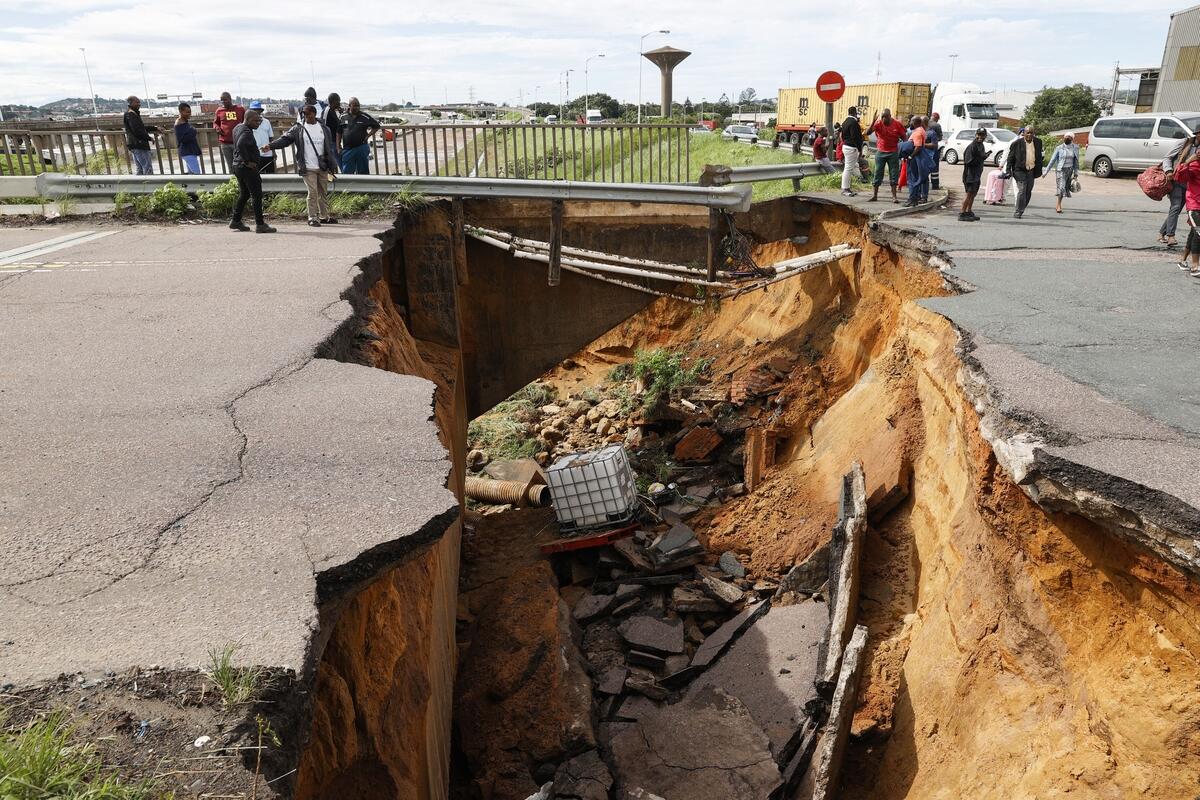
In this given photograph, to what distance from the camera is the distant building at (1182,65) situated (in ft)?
103

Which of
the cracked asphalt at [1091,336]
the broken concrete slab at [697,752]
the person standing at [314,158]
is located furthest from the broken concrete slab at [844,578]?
the person standing at [314,158]

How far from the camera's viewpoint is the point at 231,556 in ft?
11.5

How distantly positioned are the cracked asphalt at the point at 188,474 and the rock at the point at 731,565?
16.7 ft

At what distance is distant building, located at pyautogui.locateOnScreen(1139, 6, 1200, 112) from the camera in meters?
31.5

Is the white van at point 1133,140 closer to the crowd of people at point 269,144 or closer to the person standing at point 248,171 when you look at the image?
the crowd of people at point 269,144

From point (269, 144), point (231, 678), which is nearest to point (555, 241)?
point (269, 144)

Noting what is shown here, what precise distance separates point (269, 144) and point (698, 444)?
728 centimetres

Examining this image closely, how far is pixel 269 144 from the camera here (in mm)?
10883

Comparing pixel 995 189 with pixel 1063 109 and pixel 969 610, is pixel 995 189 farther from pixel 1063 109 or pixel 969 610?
pixel 1063 109

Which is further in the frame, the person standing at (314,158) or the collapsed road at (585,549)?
the person standing at (314,158)

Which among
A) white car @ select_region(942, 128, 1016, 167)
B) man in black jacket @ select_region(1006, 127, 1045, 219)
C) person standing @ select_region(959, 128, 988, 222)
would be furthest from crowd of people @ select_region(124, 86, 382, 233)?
white car @ select_region(942, 128, 1016, 167)

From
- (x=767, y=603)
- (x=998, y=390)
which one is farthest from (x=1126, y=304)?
(x=767, y=603)

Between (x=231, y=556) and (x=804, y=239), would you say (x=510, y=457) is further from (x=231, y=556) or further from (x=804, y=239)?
(x=231, y=556)

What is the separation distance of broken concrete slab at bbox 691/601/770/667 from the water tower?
10309 millimetres
